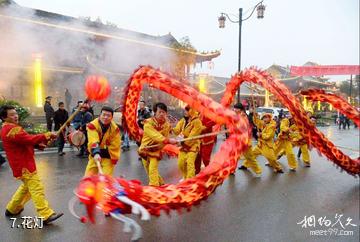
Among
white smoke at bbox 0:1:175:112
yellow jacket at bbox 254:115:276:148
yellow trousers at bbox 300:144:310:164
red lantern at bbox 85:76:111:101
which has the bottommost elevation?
yellow trousers at bbox 300:144:310:164

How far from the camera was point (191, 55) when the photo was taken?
24.0 m

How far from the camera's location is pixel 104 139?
14.4 feet

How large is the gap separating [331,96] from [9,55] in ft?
52.7

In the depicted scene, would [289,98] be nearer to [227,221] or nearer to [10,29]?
[227,221]

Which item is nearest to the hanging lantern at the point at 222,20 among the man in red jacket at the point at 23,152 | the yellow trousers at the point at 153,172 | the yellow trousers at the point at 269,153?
the yellow trousers at the point at 269,153

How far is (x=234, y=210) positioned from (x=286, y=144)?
3904 mm

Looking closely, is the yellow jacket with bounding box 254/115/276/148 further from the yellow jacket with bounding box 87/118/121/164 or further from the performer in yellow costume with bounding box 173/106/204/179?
the yellow jacket with bounding box 87/118/121/164

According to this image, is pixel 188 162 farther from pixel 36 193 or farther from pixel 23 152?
pixel 23 152

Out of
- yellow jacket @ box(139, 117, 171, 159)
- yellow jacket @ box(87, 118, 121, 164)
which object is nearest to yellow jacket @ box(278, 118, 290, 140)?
yellow jacket @ box(139, 117, 171, 159)

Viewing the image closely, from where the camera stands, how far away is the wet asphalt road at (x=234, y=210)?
3.67m

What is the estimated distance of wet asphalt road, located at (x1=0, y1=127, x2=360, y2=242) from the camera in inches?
145

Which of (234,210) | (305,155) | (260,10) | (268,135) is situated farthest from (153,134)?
(260,10)

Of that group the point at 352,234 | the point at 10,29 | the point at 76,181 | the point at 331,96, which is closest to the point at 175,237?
the point at 352,234

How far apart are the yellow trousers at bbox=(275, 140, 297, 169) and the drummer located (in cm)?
476
